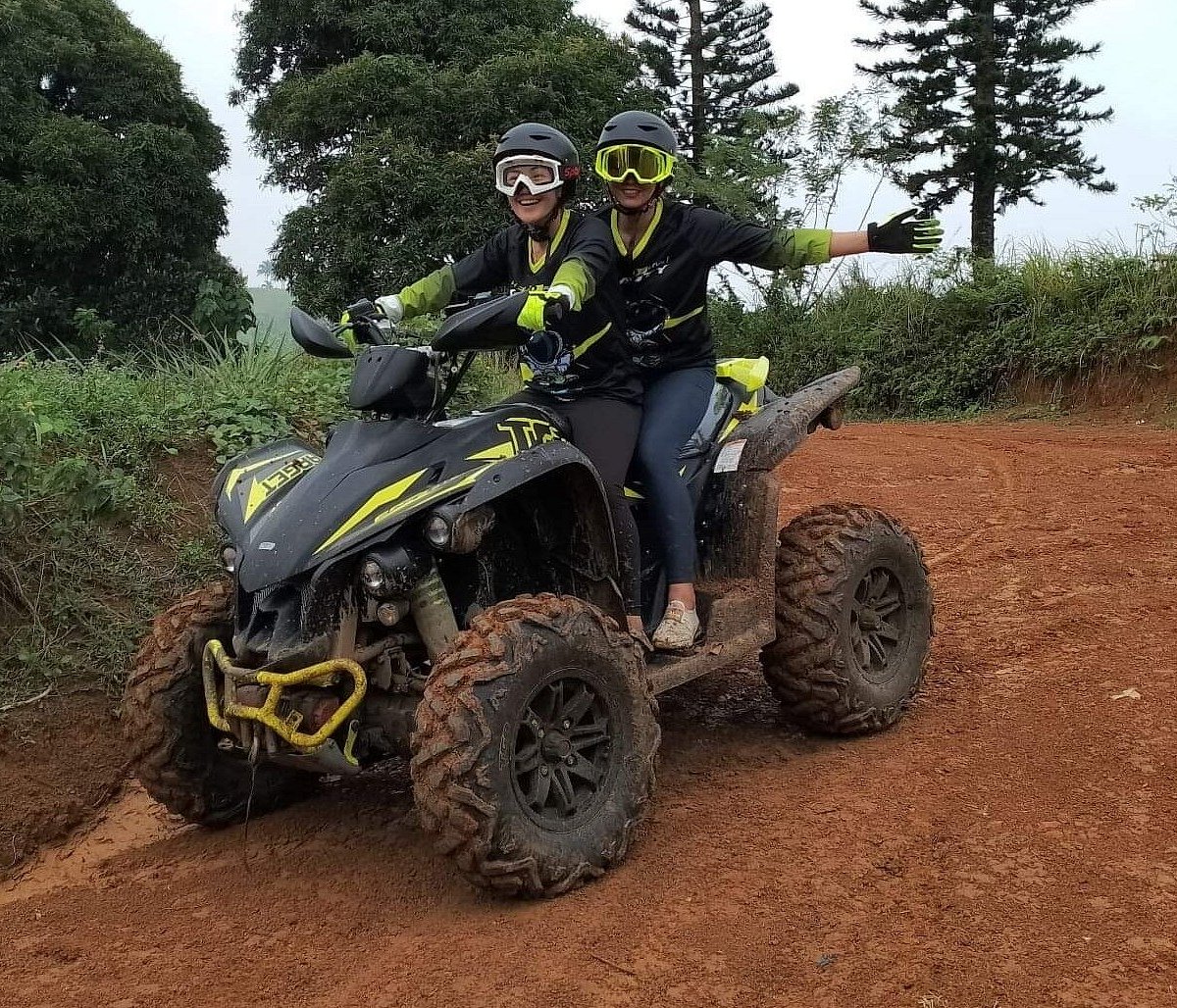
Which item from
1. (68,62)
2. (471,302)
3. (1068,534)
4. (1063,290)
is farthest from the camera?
(68,62)

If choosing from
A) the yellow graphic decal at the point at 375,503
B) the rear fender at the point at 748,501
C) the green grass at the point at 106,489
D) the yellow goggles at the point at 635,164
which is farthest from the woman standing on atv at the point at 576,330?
the green grass at the point at 106,489

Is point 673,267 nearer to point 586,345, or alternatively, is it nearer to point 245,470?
point 586,345

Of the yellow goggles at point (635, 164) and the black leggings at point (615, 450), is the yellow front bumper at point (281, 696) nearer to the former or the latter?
the black leggings at point (615, 450)

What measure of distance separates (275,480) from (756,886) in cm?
194

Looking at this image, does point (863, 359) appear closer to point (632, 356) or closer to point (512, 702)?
point (632, 356)

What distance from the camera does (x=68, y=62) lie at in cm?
1809

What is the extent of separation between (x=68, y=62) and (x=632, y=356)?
17.4 meters

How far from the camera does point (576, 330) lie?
13.0 feet

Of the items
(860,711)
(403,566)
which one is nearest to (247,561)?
(403,566)

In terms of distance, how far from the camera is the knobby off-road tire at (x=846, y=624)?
4.23 metres

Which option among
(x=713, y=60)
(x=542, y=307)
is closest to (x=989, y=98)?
(x=713, y=60)

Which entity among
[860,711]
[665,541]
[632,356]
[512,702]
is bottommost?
[860,711]

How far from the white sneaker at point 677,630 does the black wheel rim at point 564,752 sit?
0.64m

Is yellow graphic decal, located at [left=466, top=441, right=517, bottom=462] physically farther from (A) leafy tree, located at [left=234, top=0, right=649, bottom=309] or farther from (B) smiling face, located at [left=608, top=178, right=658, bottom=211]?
(A) leafy tree, located at [left=234, top=0, right=649, bottom=309]
